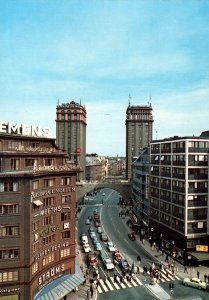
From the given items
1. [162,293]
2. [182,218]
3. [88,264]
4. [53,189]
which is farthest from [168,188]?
[53,189]

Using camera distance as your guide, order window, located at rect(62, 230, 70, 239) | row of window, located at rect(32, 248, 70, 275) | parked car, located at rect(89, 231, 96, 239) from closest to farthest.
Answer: row of window, located at rect(32, 248, 70, 275) < window, located at rect(62, 230, 70, 239) < parked car, located at rect(89, 231, 96, 239)

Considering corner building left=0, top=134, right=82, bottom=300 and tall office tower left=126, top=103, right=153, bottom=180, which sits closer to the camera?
corner building left=0, top=134, right=82, bottom=300

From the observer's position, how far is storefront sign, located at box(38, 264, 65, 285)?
52.6m

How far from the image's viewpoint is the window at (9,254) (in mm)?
47531

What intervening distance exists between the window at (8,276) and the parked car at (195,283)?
97.6ft

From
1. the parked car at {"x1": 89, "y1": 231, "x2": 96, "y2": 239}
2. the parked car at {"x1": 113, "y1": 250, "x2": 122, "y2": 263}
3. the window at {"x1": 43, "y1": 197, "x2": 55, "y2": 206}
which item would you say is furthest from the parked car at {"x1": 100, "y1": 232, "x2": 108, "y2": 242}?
the window at {"x1": 43, "y1": 197, "x2": 55, "y2": 206}

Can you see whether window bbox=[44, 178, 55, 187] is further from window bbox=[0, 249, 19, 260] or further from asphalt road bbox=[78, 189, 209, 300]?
asphalt road bbox=[78, 189, 209, 300]

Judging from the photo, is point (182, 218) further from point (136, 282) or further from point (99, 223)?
point (99, 223)

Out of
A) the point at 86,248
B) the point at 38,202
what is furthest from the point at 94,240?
the point at 38,202

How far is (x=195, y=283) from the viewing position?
60688 millimetres

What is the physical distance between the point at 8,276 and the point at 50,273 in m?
8.96

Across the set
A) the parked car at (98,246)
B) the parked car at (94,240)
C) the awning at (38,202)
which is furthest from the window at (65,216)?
the parked car at (94,240)

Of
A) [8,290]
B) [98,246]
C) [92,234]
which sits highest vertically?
[8,290]

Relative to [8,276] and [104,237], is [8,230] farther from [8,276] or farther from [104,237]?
[104,237]
